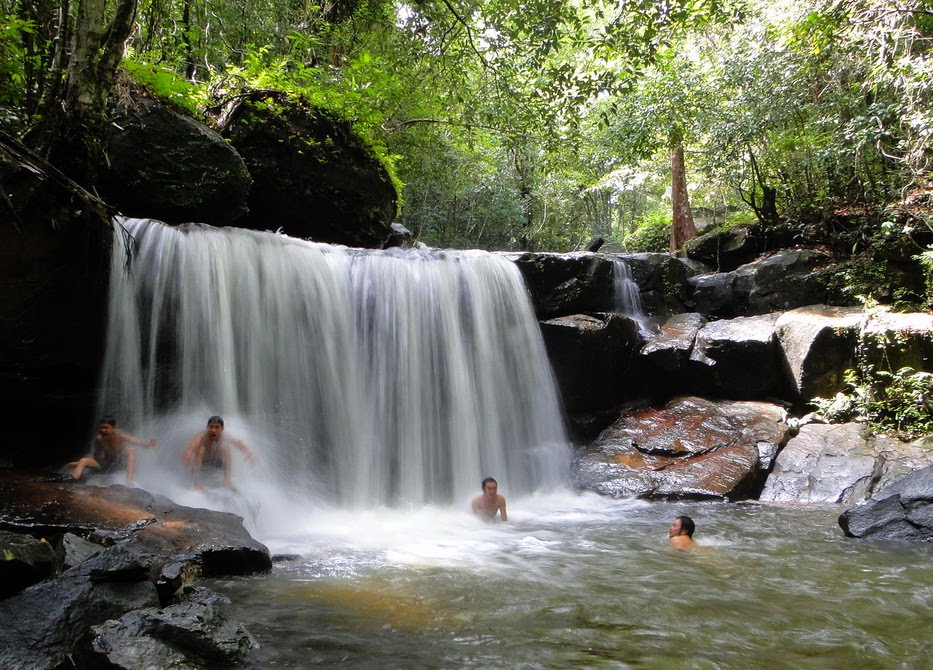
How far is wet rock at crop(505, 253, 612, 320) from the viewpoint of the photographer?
38.2ft

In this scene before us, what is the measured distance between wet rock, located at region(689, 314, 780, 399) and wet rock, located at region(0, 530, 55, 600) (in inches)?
411

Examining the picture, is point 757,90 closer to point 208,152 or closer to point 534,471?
point 534,471

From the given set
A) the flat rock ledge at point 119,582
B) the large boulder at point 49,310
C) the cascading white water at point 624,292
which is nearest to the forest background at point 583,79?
the large boulder at point 49,310

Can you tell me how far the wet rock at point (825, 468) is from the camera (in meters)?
8.59

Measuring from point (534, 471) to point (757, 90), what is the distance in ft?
31.3

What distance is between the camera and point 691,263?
14.7 metres

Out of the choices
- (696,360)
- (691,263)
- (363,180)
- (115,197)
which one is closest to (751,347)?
(696,360)

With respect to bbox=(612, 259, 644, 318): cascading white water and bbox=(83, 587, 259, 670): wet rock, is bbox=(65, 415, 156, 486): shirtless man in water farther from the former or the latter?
bbox=(612, 259, 644, 318): cascading white water

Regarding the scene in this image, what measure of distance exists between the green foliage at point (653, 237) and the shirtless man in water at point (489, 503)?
13.4 meters

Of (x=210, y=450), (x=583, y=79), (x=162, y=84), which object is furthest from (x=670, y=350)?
(x=162, y=84)

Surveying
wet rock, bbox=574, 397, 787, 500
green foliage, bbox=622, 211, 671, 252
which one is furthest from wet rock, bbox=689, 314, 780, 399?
green foliage, bbox=622, 211, 671, 252

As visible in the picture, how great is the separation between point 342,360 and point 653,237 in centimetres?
1389

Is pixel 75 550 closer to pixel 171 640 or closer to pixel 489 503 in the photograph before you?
pixel 171 640

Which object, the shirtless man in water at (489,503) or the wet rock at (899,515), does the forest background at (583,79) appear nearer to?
the wet rock at (899,515)
